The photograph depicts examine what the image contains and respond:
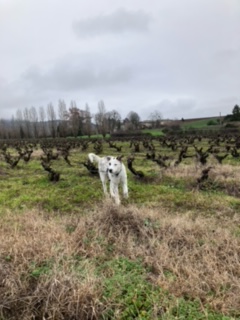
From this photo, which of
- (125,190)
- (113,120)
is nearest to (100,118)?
(113,120)

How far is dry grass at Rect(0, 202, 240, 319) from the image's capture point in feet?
13.8

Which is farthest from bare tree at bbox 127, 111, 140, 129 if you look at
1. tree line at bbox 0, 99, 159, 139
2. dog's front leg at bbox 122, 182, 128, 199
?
dog's front leg at bbox 122, 182, 128, 199

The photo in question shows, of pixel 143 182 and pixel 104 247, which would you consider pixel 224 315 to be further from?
pixel 143 182

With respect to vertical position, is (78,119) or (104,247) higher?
(78,119)

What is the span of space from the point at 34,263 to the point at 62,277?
2.42ft

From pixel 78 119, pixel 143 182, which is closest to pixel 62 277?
pixel 143 182

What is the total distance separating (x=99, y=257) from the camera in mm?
5383

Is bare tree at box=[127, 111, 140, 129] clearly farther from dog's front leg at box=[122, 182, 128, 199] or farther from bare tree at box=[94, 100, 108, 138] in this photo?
dog's front leg at box=[122, 182, 128, 199]

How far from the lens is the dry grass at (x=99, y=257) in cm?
421

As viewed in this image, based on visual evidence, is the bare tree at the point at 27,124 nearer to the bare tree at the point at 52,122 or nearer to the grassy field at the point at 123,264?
the bare tree at the point at 52,122

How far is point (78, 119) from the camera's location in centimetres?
7412

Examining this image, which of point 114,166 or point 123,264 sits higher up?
point 114,166

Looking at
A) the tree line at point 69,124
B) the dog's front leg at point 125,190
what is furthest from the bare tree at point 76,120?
the dog's front leg at point 125,190

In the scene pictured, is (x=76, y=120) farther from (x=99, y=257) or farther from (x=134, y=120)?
(x=99, y=257)
